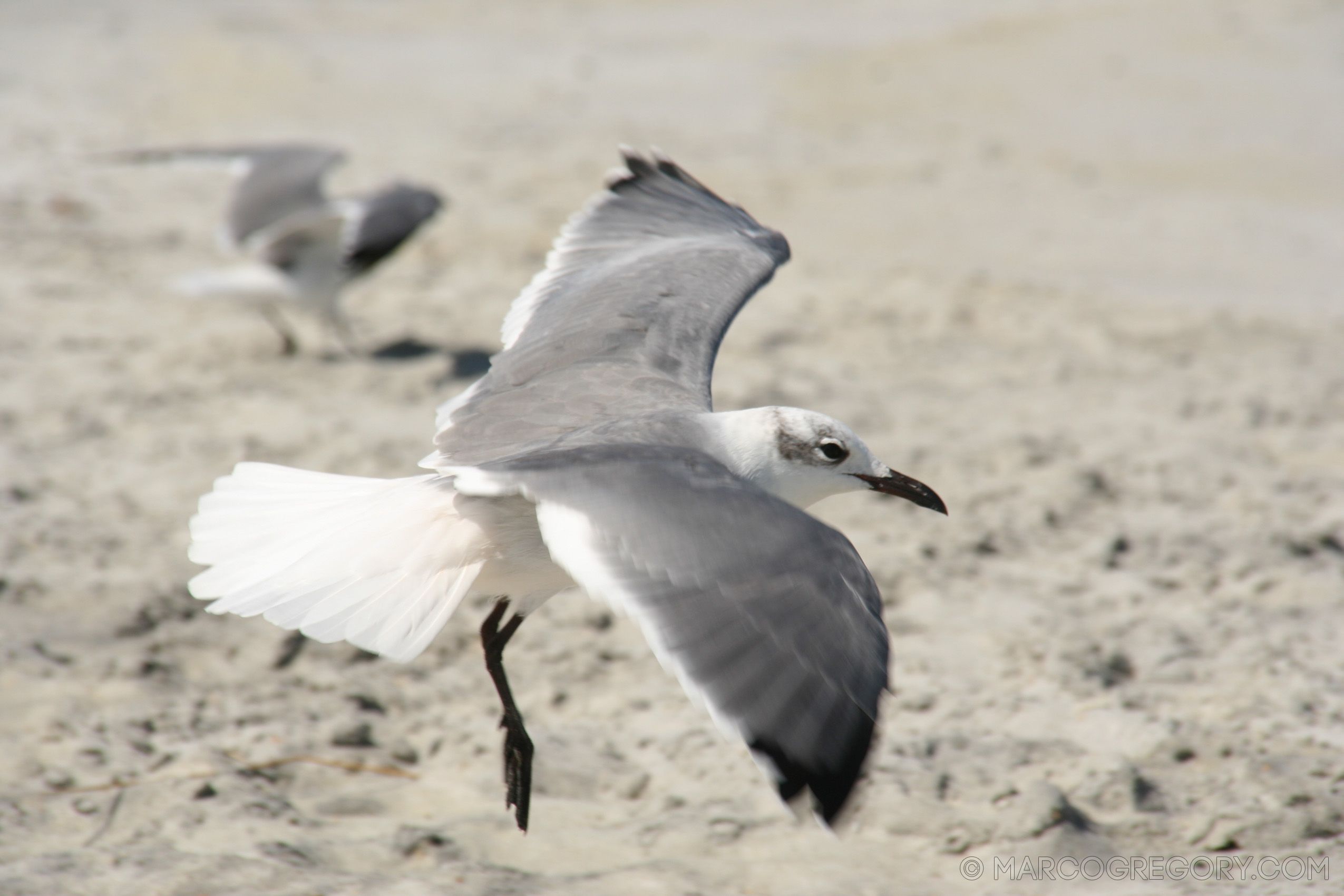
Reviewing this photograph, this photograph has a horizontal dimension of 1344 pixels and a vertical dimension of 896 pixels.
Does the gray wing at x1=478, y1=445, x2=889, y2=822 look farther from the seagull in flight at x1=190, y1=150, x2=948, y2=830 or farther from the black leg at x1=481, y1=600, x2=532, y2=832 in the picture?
the black leg at x1=481, y1=600, x2=532, y2=832

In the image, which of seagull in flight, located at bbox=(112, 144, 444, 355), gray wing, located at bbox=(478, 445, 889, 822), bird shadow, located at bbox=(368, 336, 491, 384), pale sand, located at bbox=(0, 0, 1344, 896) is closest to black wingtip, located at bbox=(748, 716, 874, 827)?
gray wing, located at bbox=(478, 445, 889, 822)

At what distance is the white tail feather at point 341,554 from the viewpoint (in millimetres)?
2338

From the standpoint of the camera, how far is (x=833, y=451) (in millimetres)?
2713

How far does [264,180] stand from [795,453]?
12.5ft

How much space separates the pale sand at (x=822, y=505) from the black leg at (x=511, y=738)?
6 centimetres

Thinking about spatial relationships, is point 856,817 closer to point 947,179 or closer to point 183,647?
point 183,647

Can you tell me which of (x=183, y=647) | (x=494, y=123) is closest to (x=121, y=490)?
(x=183, y=647)

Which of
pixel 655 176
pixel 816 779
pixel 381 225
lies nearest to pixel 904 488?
pixel 816 779

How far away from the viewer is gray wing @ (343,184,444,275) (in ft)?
→ 17.2

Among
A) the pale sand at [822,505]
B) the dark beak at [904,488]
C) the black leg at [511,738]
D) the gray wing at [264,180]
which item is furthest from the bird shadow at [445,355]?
the dark beak at [904,488]

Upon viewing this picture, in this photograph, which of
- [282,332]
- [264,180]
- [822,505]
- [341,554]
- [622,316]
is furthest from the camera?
[264,180]

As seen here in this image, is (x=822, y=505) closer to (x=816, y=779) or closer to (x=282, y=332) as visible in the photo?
(x=816, y=779)

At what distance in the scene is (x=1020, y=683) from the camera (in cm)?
304

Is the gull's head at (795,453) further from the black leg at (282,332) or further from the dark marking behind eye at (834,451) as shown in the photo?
the black leg at (282,332)
